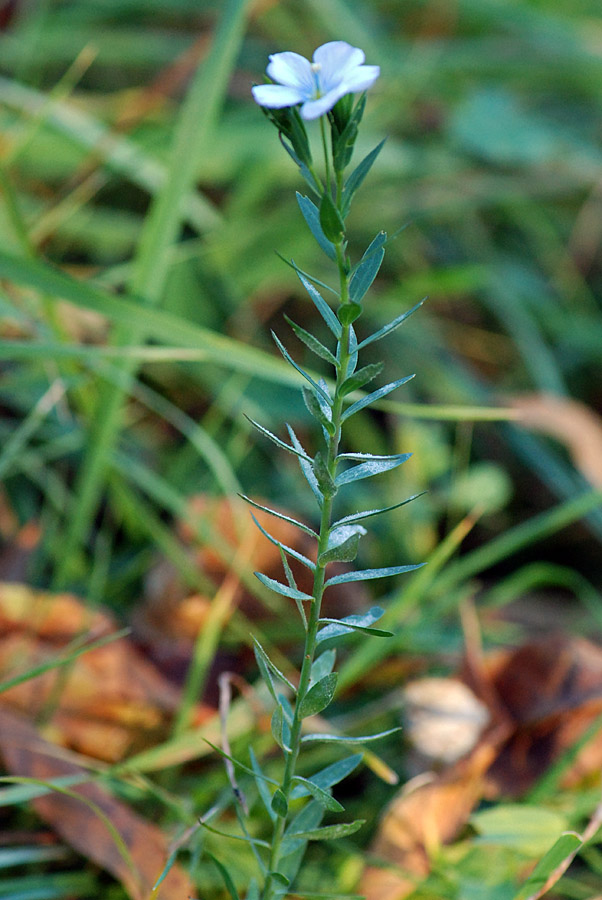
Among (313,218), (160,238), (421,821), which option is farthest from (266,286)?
Answer: (313,218)

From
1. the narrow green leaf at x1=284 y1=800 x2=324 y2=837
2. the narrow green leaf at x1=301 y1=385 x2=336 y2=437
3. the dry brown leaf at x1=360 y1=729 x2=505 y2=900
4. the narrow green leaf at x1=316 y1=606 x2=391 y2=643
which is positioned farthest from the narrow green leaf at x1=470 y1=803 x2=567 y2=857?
the narrow green leaf at x1=301 y1=385 x2=336 y2=437

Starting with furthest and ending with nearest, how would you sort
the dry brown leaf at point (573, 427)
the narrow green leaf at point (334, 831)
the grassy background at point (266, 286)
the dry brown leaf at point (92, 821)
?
the dry brown leaf at point (573, 427), the grassy background at point (266, 286), the dry brown leaf at point (92, 821), the narrow green leaf at point (334, 831)

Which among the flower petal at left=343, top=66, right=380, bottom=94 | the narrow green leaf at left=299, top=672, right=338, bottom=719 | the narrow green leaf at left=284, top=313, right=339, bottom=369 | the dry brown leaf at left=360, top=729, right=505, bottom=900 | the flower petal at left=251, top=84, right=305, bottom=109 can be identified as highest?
the flower petal at left=343, top=66, right=380, bottom=94

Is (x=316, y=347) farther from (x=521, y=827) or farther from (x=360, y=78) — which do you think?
A: (x=521, y=827)

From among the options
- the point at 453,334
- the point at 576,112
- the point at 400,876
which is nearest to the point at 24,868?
the point at 400,876

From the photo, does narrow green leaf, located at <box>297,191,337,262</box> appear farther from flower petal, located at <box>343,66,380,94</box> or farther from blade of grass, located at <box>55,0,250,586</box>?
blade of grass, located at <box>55,0,250,586</box>

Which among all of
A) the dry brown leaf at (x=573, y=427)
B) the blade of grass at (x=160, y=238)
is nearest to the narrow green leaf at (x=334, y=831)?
the blade of grass at (x=160, y=238)

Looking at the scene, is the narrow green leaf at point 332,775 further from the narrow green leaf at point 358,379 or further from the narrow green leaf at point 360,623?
the narrow green leaf at point 358,379
